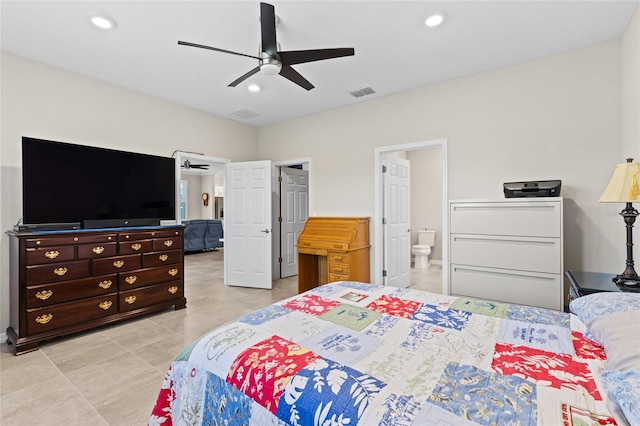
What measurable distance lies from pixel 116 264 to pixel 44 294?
24.6 inches

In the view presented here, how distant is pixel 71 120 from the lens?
11.2ft

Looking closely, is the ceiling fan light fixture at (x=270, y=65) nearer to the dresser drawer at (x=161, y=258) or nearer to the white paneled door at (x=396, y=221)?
the white paneled door at (x=396, y=221)

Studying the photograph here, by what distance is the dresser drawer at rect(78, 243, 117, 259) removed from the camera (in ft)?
9.91

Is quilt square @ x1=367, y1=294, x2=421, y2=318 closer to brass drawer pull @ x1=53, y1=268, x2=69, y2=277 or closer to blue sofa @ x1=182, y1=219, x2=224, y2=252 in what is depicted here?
brass drawer pull @ x1=53, y1=268, x2=69, y2=277

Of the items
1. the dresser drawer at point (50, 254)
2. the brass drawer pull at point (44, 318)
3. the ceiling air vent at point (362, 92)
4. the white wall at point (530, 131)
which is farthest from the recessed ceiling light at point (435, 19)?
the brass drawer pull at point (44, 318)

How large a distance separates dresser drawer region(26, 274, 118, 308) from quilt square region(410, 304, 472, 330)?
3201 mm

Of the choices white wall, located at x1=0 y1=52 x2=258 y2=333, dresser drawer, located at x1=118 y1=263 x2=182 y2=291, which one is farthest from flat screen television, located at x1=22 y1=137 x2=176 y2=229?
dresser drawer, located at x1=118 y1=263 x2=182 y2=291

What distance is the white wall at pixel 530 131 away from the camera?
9.41 feet

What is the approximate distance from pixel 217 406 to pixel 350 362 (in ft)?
1.78

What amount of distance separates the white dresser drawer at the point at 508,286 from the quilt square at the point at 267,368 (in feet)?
8.40

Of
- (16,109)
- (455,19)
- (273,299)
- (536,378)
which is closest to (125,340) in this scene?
(273,299)

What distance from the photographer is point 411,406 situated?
0.88 meters

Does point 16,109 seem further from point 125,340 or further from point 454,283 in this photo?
point 454,283

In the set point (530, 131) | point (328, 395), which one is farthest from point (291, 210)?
point (328, 395)
